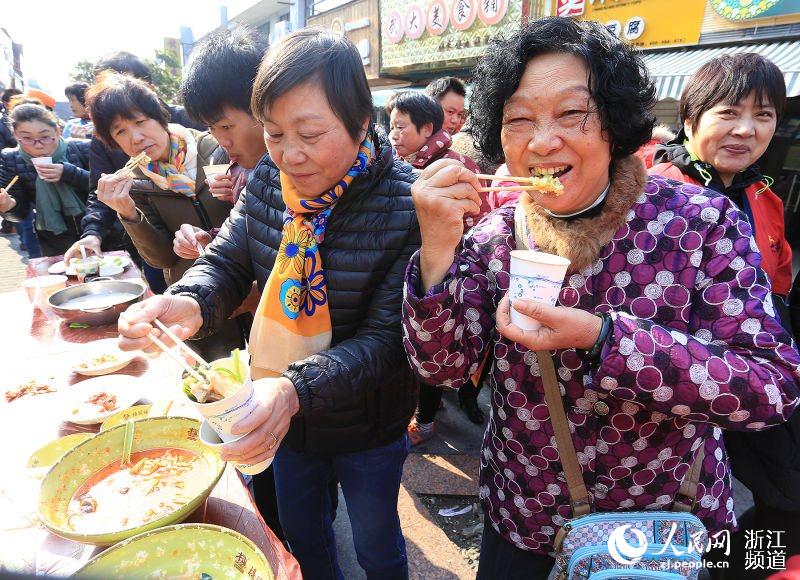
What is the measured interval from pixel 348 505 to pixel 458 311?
1.16m

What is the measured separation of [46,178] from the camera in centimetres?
454

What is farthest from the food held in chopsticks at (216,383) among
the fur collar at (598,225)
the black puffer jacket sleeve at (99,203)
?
the black puffer jacket sleeve at (99,203)

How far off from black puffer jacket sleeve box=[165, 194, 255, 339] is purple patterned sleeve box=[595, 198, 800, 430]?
1.54 metres

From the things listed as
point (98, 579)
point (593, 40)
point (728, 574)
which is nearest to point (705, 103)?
point (593, 40)

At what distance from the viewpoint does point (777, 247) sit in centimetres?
251

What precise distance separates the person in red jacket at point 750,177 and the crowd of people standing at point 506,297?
1 centimetres

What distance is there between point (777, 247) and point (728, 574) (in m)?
1.80

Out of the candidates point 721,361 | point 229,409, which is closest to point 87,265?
point 229,409

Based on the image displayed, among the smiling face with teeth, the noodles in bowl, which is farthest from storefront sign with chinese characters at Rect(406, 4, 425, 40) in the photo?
the noodles in bowl

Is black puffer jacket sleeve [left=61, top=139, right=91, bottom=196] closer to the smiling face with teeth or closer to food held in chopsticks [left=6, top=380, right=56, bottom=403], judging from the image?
food held in chopsticks [left=6, top=380, right=56, bottom=403]

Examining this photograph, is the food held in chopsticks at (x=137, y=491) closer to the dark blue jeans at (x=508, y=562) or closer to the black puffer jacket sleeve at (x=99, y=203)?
the dark blue jeans at (x=508, y=562)

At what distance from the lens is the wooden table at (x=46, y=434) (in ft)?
4.04

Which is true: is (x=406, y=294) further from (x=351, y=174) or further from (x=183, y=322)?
(x=183, y=322)

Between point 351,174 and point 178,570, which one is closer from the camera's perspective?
point 178,570
